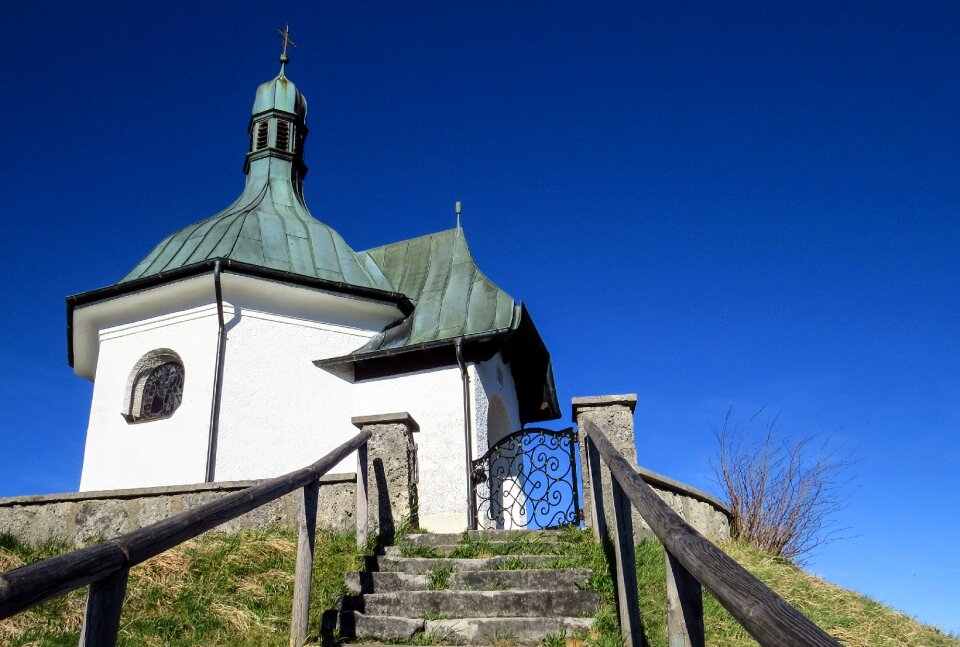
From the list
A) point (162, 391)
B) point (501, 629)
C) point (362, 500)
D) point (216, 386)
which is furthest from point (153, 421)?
point (501, 629)

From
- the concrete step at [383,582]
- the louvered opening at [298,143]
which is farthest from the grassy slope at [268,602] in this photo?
the louvered opening at [298,143]

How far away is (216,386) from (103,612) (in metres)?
8.32

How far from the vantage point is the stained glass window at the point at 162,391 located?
35.2 ft

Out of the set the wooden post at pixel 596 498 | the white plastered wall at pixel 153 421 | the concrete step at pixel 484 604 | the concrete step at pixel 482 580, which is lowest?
the concrete step at pixel 484 604

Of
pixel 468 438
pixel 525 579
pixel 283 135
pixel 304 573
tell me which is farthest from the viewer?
pixel 283 135

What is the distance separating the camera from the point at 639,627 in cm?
404

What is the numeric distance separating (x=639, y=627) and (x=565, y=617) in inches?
33.9

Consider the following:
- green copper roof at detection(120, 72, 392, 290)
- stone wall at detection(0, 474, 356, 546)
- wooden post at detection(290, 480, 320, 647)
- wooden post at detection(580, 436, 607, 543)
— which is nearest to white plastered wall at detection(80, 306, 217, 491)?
green copper roof at detection(120, 72, 392, 290)

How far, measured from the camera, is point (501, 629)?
15.5 ft

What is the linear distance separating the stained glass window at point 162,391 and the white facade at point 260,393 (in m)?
0.25

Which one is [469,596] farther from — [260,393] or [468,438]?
[260,393]

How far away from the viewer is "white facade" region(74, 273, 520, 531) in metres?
10.1

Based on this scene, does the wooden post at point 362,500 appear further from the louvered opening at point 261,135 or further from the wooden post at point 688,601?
the louvered opening at point 261,135

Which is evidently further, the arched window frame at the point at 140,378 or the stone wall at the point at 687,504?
the arched window frame at the point at 140,378
